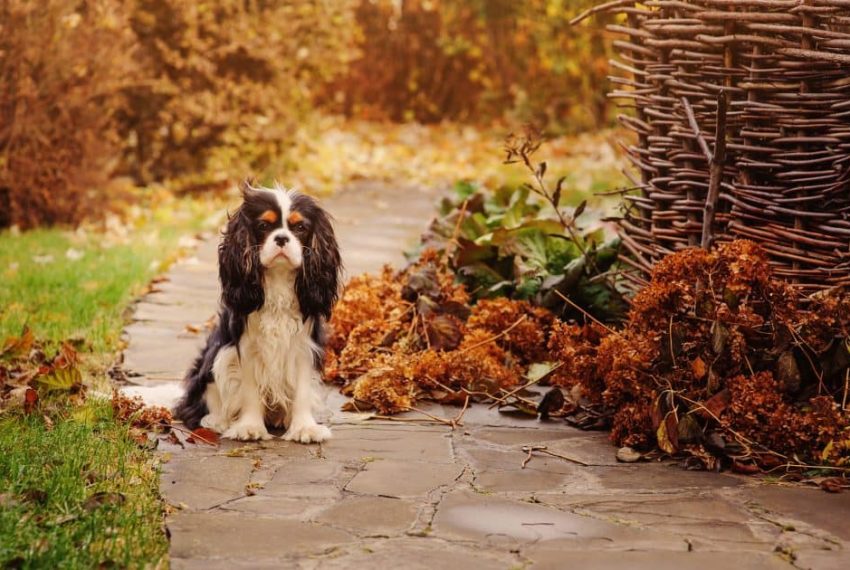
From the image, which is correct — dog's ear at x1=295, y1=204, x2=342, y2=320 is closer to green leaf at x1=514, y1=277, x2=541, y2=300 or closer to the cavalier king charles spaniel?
the cavalier king charles spaniel

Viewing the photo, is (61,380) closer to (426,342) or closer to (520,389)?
(426,342)

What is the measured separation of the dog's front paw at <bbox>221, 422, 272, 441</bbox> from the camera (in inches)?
173

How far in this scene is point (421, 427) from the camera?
4.63 m

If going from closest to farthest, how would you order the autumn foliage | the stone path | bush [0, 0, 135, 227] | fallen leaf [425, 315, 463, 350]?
1. the stone path
2. fallen leaf [425, 315, 463, 350]
3. bush [0, 0, 135, 227]
4. the autumn foliage

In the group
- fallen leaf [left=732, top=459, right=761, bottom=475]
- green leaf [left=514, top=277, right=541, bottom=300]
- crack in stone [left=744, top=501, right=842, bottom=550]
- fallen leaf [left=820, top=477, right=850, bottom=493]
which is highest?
green leaf [left=514, top=277, right=541, bottom=300]

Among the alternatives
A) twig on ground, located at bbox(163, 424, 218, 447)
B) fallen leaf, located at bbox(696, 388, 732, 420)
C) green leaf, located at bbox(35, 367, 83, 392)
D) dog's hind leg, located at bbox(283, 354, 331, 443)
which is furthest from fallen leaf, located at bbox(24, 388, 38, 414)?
fallen leaf, located at bbox(696, 388, 732, 420)

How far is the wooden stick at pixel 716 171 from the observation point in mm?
4316

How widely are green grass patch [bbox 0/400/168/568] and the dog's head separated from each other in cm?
70

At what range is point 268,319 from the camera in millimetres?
4395

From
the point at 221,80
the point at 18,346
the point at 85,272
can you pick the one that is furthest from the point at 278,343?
the point at 221,80

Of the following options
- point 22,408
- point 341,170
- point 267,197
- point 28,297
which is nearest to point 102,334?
point 28,297

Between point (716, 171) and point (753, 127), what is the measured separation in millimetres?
219

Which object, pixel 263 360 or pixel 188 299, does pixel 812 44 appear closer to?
pixel 263 360

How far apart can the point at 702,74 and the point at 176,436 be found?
2.56 meters
